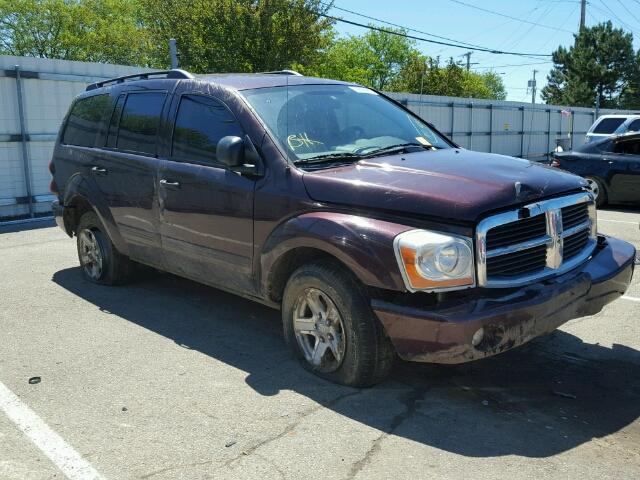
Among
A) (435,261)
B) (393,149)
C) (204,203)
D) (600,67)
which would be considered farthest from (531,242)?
(600,67)

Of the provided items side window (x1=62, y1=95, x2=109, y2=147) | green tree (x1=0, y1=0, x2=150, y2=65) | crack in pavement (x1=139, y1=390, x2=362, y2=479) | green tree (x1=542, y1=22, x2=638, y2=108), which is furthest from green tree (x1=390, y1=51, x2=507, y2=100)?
crack in pavement (x1=139, y1=390, x2=362, y2=479)

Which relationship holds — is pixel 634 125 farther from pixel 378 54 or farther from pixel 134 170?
pixel 378 54

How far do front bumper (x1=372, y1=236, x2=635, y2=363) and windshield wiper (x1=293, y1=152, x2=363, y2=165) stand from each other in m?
1.12

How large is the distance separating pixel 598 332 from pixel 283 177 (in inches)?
111

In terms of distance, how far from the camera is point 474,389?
4.00 m

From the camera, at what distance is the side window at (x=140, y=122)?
5.32 meters

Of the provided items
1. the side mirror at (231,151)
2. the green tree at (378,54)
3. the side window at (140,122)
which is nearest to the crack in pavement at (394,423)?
the side mirror at (231,151)

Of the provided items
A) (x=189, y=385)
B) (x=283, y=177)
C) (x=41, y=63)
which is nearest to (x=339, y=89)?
(x=283, y=177)

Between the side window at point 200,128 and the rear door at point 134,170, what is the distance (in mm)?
298

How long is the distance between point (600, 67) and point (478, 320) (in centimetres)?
5216

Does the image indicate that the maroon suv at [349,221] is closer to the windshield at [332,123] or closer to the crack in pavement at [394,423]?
the windshield at [332,123]

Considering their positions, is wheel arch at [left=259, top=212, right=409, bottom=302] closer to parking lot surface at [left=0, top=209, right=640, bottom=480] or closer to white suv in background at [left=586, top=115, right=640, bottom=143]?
parking lot surface at [left=0, top=209, right=640, bottom=480]

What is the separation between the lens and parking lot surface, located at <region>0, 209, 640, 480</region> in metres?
3.17

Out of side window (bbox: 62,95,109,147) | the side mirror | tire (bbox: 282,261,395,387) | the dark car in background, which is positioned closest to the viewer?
tire (bbox: 282,261,395,387)
